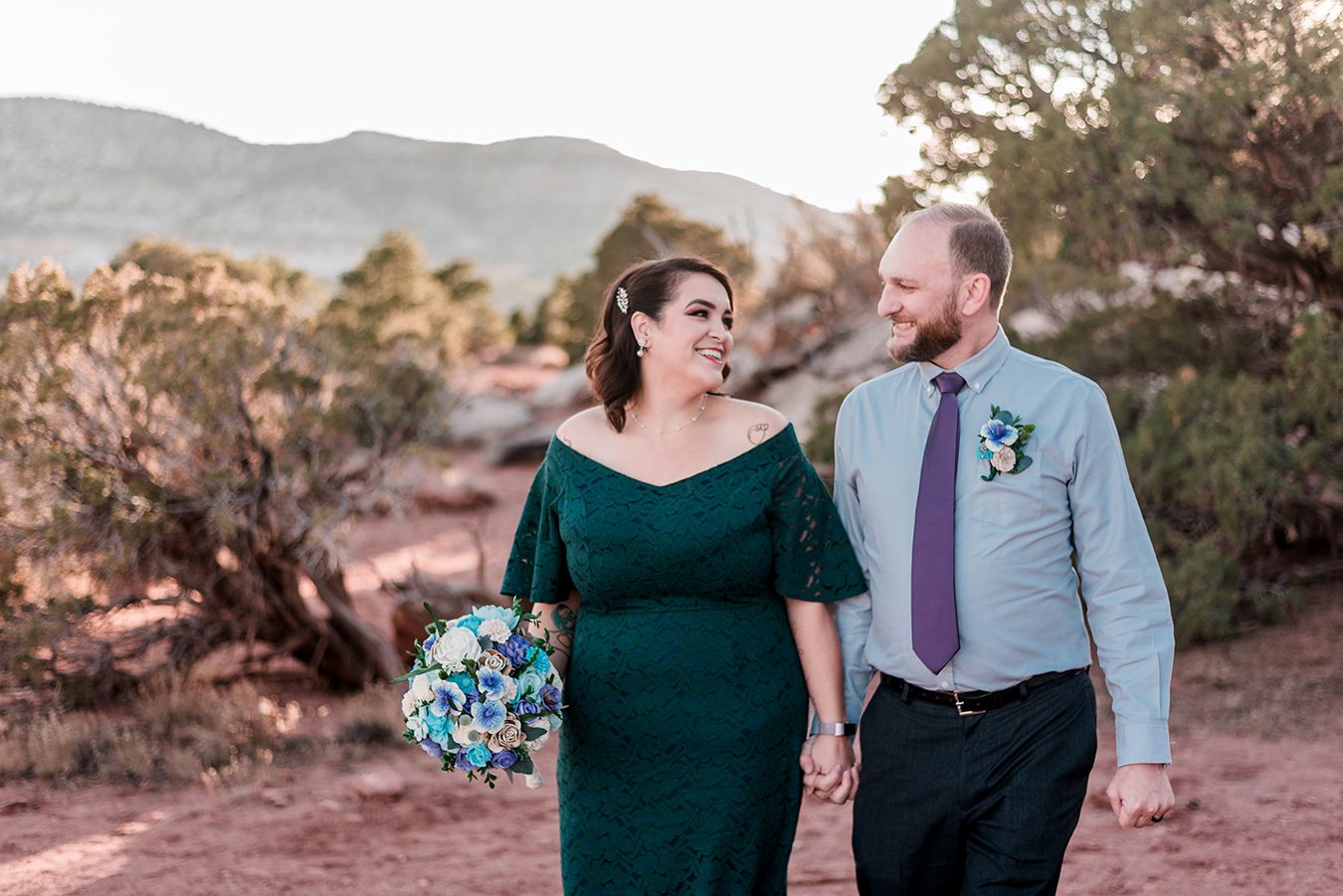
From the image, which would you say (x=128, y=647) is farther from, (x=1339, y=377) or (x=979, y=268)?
(x=1339, y=377)

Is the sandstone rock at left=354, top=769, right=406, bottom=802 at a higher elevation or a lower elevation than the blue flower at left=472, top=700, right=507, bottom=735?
lower

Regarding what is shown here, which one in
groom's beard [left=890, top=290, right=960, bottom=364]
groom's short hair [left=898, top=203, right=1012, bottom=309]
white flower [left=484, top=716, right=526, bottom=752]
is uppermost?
groom's short hair [left=898, top=203, right=1012, bottom=309]

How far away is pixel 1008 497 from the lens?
269cm

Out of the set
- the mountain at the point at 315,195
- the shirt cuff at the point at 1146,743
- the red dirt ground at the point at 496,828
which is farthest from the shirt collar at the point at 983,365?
the mountain at the point at 315,195

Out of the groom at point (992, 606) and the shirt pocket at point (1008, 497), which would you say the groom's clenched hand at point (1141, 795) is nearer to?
the groom at point (992, 606)

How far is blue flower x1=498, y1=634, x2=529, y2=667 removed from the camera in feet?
9.36

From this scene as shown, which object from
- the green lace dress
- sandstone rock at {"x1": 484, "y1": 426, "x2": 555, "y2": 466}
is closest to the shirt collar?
the green lace dress

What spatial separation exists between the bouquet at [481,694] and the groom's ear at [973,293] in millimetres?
1310

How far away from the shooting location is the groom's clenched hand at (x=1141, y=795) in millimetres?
2562

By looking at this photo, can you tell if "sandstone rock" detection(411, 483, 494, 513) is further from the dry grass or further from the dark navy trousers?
the dark navy trousers

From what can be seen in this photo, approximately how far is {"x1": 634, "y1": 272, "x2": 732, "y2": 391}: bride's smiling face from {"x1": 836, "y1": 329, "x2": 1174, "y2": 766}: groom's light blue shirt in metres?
0.60

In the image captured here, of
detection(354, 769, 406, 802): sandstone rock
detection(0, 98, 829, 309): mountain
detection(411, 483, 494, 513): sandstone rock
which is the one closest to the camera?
detection(354, 769, 406, 802): sandstone rock

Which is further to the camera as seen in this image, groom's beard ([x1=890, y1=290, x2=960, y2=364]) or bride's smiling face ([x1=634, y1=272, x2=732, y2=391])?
bride's smiling face ([x1=634, y1=272, x2=732, y2=391])

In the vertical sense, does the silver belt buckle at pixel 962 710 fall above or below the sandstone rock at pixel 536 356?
below
